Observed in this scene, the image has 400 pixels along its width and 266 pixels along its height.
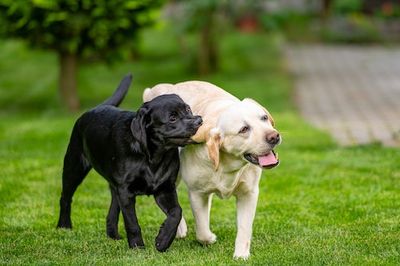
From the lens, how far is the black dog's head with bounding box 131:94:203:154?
523 cm

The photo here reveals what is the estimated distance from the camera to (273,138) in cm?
496

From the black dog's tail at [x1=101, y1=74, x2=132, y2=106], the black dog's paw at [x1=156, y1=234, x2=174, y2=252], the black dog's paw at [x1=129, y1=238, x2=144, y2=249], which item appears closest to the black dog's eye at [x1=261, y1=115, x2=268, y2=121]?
the black dog's paw at [x1=156, y1=234, x2=174, y2=252]

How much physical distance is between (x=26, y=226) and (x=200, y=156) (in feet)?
6.18

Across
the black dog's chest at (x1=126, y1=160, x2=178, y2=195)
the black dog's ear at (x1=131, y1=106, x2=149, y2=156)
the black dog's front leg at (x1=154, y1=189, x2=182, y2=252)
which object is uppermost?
the black dog's ear at (x1=131, y1=106, x2=149, y2=156)

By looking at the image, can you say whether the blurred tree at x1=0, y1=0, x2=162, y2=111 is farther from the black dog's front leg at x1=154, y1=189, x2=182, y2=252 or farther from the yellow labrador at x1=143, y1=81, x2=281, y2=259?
the black dog's front leg at x1=154, y1=189, x2=182, y2=252

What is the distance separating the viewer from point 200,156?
5.35 metres

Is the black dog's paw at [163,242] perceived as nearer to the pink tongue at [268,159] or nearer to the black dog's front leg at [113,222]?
the black dog's front leg at [113,222]

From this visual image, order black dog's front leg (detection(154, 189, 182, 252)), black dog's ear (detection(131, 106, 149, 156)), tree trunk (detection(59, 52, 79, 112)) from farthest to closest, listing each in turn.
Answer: tree trunk (detection(59, 52, 79, 112))
black dog's front leg (detection(154, 189, 182, 252))
black dog's ear (detection(131, 106, 149, 156))

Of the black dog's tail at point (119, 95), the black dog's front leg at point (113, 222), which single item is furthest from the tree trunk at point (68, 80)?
the black dog's front leg at point (113, 222)

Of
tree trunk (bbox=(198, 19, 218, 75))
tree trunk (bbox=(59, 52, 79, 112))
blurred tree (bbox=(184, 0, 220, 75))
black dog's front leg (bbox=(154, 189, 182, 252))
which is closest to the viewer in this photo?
black dog's front leg (bbox=(154, 189, 182, 252))

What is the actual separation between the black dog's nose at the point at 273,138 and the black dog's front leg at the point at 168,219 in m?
0.87

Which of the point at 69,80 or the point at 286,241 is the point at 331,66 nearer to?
the point at 69,80

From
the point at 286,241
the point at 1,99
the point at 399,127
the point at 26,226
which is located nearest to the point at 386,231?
the point at 286,241

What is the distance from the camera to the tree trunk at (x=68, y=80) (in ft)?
46.1
